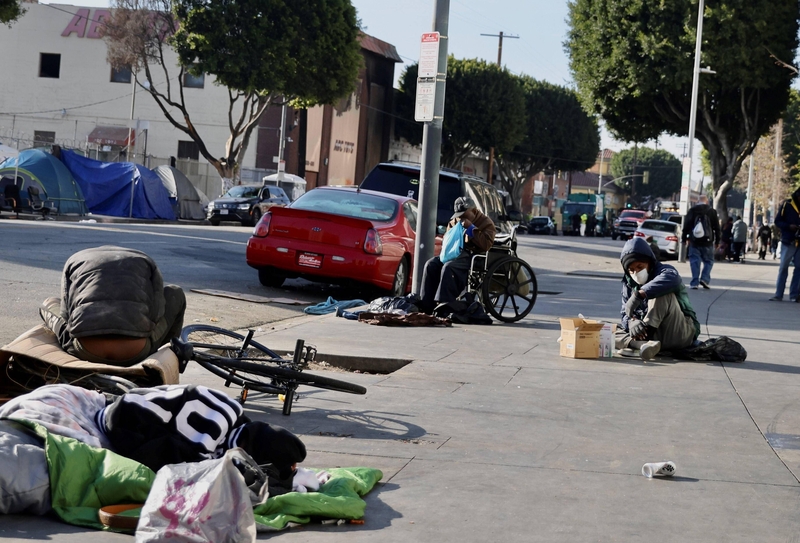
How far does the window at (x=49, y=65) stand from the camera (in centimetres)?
5712

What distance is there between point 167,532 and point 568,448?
2819mm

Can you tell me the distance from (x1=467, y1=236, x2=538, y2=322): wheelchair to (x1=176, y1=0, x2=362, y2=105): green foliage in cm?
3312

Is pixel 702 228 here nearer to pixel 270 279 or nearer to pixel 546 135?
pixel 270 279

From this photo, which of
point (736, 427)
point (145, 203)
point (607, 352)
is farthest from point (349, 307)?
point (145, 203)

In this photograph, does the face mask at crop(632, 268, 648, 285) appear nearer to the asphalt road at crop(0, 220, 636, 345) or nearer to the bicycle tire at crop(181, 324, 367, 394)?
the asphalt road at crop(0, 220, 636, 345)

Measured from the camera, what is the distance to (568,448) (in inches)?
227

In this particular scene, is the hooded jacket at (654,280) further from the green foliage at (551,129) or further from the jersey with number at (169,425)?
the green foliage at (551,129)

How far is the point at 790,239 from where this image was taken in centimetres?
1791

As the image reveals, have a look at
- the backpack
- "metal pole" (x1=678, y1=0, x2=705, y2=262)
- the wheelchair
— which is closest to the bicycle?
the wheelchair

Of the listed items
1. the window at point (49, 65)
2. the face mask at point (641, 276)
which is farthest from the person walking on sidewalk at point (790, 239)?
the window at point (49, 65)

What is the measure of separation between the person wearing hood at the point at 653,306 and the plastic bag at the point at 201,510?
6450 mm

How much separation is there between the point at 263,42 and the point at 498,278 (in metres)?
34.0

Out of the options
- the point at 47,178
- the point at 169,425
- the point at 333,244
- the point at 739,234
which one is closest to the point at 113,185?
the point at 47,178

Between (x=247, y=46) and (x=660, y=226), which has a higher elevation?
(x=247, y=46)
